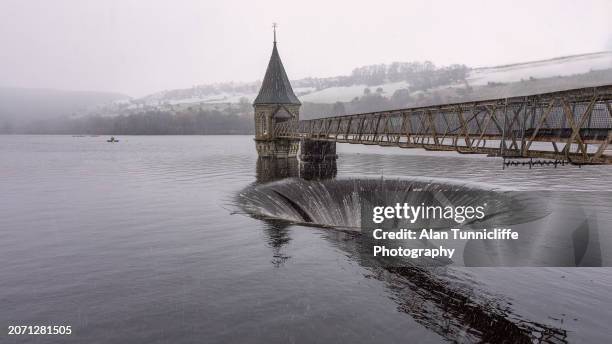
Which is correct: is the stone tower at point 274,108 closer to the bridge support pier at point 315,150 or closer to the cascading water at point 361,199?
the bridge support pier at point 315,150

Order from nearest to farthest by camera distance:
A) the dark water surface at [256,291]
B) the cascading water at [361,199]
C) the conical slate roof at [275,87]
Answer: the dark water surface at [256,291]
the cascading water at [361,199]
the conical slate roof at [275,87]

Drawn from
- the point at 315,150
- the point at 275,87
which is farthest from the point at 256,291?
the point at 275,87

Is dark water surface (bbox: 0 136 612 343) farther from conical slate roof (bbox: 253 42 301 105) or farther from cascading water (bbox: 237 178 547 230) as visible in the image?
conical slate roof (bbox: 253 42 301 105)

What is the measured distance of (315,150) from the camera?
50.9m

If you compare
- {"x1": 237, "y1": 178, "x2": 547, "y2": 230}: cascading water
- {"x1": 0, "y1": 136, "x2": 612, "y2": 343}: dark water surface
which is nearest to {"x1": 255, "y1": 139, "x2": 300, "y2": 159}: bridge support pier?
{"x1": 237, "y1": 178, "x2": 547, "y2": 230}: cascading water

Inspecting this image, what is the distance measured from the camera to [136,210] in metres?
24.0

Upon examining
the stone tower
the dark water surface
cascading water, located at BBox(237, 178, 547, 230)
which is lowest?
the dark water surface

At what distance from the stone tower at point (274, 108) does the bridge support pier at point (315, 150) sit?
7.31 m

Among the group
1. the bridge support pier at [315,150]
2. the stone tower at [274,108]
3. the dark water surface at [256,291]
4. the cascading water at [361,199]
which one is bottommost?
the dark water surface at [256,291]

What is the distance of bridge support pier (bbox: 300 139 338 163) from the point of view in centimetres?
5006

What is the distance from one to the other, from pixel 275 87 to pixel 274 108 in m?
3.57

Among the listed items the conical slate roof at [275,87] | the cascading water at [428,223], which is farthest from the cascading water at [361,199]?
the conical slate roof at [275,87]

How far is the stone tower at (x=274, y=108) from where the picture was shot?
56188 mm

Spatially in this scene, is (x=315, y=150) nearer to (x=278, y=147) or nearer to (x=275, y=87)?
(x=278, y=147)
